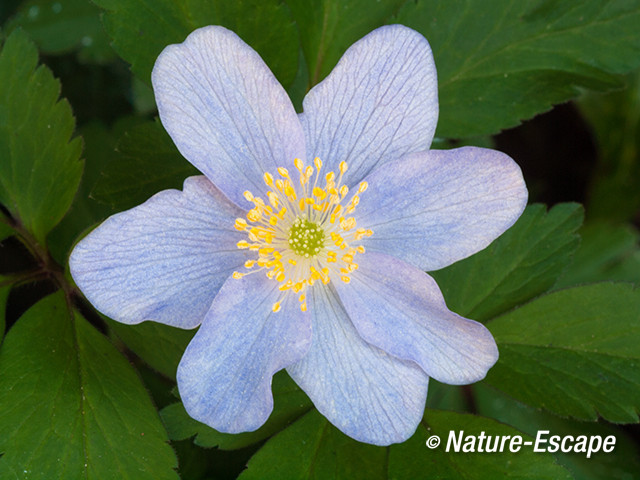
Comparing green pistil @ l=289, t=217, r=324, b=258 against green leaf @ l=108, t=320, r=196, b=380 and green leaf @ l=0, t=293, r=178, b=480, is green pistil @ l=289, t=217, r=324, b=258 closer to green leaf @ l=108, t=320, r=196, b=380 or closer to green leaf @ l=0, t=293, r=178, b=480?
green leaf @ l=108, t=320, r=196, b=380

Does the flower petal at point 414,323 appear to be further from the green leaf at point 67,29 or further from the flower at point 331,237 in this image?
the green leaf at point 67,29

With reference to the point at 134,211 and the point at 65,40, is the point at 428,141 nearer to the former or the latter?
the point at 134,211

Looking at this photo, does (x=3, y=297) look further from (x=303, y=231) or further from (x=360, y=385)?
(x=360, y=385)

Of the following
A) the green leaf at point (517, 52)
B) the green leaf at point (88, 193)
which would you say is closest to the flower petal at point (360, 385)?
the green leaf at point (517, 52)

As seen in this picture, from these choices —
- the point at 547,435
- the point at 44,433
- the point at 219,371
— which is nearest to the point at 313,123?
the point at 219,371

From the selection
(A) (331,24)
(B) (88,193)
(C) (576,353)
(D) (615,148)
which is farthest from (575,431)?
(B) (88,193)

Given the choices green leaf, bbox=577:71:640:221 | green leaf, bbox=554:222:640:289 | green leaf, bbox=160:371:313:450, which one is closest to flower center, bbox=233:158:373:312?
green leaf, bbox=160:371:313:450
